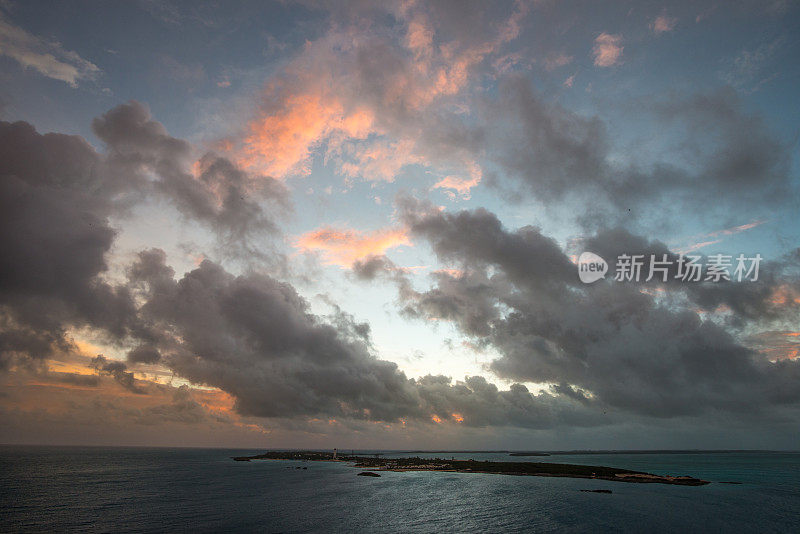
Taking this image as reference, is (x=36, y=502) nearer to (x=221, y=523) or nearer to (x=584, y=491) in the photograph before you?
(x=221, y=523)

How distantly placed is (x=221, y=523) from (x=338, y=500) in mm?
33599

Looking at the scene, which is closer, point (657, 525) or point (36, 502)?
point (657, 525)

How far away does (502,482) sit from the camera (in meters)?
133

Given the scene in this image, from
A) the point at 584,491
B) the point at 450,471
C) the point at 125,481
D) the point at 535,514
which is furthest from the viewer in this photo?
the point at 450,471

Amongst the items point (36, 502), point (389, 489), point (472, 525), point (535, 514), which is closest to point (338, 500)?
point (389, 489)

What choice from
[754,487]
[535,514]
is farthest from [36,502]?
[754,487]

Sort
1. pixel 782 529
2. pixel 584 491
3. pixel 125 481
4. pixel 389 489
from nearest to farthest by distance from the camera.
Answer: pixel 782 529 < pixel 584 491 < pixel 389 489 < pixel 125 481

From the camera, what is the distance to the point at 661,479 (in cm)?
13250

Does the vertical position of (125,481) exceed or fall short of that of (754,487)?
it falls short

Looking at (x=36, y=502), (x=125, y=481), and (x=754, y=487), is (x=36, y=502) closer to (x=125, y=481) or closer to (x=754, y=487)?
(x=125, y=481)

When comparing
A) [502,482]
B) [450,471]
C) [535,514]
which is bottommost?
[450,471]

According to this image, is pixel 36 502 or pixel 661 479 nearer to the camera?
pixel 36 502

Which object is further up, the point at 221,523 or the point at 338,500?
the point at 221,523

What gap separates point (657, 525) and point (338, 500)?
65.3m
